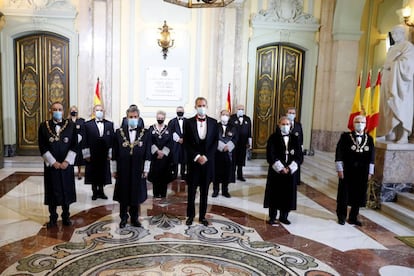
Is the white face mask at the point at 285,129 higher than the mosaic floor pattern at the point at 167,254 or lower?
higher

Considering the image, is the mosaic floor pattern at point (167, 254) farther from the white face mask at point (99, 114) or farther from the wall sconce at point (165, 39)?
the wall sconce at point (165, 39)

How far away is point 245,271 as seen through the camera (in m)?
3.82

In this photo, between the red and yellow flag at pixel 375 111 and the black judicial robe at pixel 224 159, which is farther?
the black judicial robe at pixel 224 159

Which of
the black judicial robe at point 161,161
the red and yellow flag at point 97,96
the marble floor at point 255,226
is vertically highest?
the red and yellow flag at point 97,96

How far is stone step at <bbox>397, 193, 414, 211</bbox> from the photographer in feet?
19.2

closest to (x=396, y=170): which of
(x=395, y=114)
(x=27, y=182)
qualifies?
(x=395, y=114)

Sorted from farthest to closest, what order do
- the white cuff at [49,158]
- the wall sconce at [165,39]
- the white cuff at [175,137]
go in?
the wall sconce at [165,39], the white cuff at [175,137], the white cuff at [49,158]

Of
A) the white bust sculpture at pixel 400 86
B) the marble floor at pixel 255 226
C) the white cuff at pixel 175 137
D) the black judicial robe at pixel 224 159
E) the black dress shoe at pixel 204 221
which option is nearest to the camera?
the marble floor at pixel 255 226

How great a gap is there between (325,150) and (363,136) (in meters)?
4.61

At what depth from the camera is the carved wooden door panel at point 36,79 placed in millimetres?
9109

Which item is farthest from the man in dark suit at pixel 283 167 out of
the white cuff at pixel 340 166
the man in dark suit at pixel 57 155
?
the man in dark suit at pixel 57 155

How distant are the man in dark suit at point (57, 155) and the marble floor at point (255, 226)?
1.42 ft

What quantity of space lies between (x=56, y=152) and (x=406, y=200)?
5262 millimetres

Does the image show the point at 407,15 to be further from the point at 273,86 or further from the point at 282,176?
the point at 273,86
